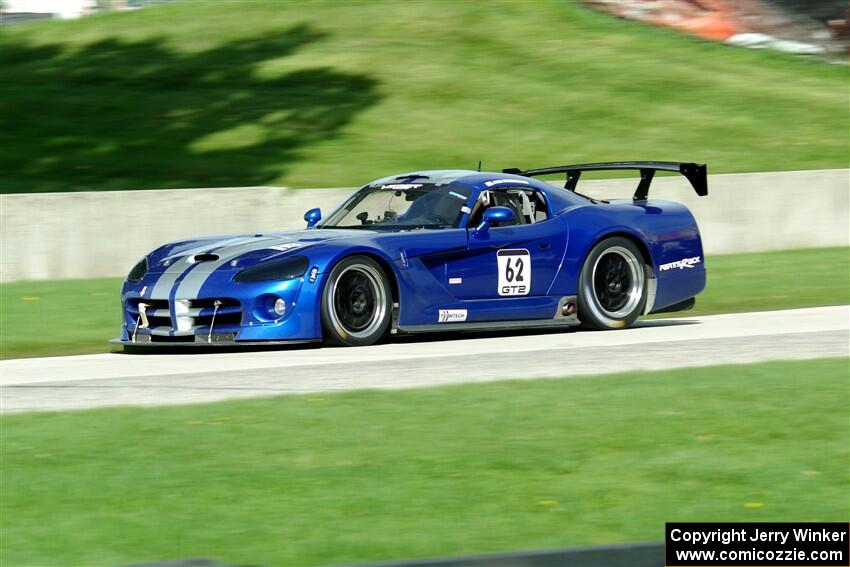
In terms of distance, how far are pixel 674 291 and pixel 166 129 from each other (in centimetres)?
1334

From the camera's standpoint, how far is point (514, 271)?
11.0m

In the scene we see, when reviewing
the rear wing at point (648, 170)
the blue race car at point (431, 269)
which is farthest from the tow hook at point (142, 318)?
the rear wing at point (648, 170)

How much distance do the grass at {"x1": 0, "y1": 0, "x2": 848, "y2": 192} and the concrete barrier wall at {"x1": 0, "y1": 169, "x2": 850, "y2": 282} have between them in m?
4.26

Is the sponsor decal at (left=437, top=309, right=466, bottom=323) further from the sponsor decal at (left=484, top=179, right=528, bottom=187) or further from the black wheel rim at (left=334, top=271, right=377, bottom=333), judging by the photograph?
the sponsor decal at (left=484, top=179, right=528, bottom=187)

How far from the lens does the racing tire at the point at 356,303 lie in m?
10.0

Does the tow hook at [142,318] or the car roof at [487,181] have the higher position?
the car roof at [487,181]

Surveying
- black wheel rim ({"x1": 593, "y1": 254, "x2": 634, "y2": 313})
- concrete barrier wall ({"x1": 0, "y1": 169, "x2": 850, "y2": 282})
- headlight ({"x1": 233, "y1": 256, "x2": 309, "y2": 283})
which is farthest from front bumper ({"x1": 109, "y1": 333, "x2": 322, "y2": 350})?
concrete barrier wall ({"x1": 0, "y1": 169, "x2": 850, "y2": 282})

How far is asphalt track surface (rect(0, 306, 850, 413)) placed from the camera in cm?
805

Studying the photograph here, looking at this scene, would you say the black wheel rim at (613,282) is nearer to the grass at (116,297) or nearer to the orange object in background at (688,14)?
the grass at (116,297)

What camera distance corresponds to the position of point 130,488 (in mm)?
5555

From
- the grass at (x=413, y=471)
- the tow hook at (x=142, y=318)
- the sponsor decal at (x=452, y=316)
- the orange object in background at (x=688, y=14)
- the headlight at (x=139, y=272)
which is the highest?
the orange object in background at (x=688, y=14)

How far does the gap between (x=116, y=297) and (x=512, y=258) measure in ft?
15.3

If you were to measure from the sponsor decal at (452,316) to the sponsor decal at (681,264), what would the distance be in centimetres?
205

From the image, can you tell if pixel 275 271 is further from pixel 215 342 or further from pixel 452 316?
pixel 452 316
